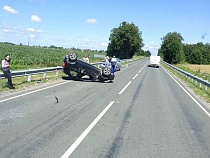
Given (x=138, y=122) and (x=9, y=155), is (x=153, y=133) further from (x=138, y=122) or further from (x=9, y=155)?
(x=9, y=155)

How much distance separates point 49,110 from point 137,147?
4057 millimetres

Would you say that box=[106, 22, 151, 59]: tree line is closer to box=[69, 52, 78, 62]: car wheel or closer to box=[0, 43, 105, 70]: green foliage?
box=[0, 43, 105, 70]: green foliage

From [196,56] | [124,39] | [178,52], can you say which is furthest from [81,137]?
[196,56]

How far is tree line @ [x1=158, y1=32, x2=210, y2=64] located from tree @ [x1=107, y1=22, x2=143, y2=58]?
1378cm

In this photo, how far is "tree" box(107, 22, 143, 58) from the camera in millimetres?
98062

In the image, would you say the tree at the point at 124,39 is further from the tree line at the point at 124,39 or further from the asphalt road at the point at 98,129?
the asphalt road at the point at 98,129

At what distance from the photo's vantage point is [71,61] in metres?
19.2

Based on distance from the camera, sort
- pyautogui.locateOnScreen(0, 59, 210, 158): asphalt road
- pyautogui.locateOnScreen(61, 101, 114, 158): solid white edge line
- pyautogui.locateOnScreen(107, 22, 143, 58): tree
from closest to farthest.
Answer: pyautogui.locateOnScreen(61, 101, 114, 158): solid white edge line, pyautogui.locateOnScreen(0, 59, 210, 158): asphalt road, pyautogui.locateOnScreen(107, 22, 143, 58): tree

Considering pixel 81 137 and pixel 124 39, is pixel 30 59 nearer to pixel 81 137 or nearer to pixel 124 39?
pixel 81 137

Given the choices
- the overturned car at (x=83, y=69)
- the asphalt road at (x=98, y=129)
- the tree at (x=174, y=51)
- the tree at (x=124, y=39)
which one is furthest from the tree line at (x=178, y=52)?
the asphalt road at (x=98, y=129)

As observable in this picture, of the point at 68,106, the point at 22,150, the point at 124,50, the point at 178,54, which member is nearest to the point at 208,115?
the point at 68,106

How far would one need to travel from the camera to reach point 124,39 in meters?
97.9

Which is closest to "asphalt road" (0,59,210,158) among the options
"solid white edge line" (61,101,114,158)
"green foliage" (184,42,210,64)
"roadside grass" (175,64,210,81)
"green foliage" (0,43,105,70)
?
"solid white edge line" (61,101,114,158)

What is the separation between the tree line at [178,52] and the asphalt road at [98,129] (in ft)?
319
